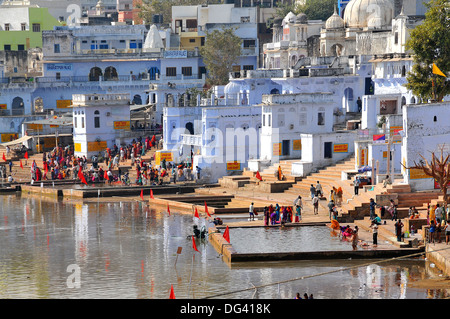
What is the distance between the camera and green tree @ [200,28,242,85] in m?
65.9

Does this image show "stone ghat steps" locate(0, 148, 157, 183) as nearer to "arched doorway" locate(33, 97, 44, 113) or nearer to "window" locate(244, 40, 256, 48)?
"arched doorway" locate(33, 97, 44, 113)

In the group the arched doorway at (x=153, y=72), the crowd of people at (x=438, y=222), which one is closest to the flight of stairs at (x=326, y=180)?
the crowd of people at (x=438, y=222)

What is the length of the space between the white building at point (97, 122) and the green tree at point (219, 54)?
10837 mm

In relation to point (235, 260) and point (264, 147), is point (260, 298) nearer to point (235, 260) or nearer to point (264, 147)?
point (235, 260)

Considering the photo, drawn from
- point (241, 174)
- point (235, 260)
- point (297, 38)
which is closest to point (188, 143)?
point (241, 174)

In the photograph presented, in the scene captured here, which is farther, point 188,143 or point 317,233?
point 188,143

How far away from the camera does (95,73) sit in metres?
67.8

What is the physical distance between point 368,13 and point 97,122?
16.8 metres

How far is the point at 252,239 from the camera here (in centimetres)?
3281

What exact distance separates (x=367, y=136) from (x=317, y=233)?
35.1 ft

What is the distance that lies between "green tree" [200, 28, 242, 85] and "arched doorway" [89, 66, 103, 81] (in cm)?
704

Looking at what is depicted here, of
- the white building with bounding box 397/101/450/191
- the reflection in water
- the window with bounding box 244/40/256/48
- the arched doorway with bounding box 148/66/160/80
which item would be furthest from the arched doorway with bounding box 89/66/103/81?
the white building with bounding box 397/101/450/191

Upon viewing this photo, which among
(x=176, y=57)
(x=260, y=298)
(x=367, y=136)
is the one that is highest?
(x=176, y=57)

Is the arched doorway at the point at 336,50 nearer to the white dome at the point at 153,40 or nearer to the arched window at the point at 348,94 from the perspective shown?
the arched window at the point at 348,94
